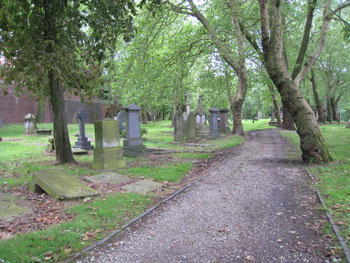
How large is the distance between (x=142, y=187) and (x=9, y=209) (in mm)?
2695

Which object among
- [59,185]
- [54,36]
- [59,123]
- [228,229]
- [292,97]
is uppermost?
[54,36]

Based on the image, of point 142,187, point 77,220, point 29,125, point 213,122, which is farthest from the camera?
point 29,125

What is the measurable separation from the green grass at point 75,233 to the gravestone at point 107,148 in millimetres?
3338

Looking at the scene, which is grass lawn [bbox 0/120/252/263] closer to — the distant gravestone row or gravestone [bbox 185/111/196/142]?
the distant gravestone row

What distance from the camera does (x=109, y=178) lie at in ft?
22.9

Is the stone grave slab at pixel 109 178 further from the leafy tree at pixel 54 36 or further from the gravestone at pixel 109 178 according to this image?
the leafy tree at pixel 54 36

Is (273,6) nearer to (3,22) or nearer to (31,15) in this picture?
(31,15)

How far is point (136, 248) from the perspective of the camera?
3461 millimetres

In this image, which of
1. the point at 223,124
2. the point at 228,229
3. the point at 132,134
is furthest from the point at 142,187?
the point at 223,124

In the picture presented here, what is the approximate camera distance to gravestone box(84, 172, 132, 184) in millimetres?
6695

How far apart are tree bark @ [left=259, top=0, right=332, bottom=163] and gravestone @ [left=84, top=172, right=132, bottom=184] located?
18.9 ft

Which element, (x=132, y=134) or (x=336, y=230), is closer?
(x=336, y=230)

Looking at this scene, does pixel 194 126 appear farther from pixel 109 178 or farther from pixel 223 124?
A: pixel 109 178

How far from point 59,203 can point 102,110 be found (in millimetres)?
41107
